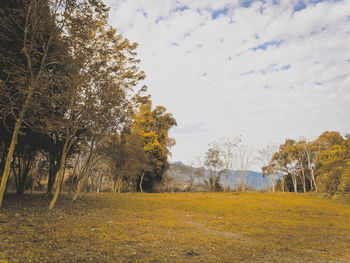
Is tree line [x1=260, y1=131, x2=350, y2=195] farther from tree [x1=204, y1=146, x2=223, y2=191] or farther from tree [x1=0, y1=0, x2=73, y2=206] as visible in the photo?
tree [x1=0, y1=0, x2=73, y2=206]

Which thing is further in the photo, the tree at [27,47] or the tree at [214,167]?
the tree at [214,167]

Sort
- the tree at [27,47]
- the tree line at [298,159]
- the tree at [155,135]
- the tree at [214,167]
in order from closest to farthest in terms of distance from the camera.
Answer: the tree at [27,47], the tree at [155,135], the tree line at [298,159], the tree at [214,167]

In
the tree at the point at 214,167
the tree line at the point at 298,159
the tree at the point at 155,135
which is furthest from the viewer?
the tree at the point at 214,167

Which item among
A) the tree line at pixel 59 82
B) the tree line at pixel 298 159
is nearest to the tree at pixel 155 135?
the tree line at pixel 59 82

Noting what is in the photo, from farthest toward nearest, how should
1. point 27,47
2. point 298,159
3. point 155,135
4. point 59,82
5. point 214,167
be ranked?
point 214,167 < point 298,159 < point 155,135 < point 59,82 < point 27,47

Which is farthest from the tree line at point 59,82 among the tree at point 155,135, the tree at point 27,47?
the tree at point 155,135

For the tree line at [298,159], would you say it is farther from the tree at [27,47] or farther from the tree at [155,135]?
the tree at [27,47]

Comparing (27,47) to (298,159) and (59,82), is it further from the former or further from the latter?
(298,159)

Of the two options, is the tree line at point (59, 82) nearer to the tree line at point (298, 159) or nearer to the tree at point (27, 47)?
the tree at point (27, 47)

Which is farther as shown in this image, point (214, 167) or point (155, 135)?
point (214, 167)

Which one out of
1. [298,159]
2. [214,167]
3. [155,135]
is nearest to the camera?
[155,135]

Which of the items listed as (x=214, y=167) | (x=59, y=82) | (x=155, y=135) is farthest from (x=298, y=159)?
(x=59, y=82)

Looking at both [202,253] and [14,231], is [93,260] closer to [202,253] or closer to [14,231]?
[202,253]

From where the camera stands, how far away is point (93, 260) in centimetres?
459
